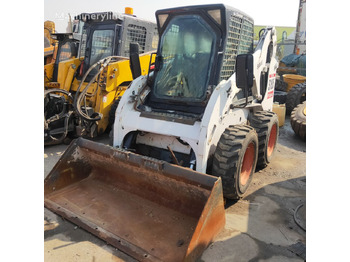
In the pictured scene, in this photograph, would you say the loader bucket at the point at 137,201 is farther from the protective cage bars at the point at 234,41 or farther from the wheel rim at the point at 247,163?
the protective cage bars at the point at 234,41

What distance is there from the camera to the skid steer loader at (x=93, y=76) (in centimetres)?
548

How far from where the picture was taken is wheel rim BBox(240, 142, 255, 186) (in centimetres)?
371

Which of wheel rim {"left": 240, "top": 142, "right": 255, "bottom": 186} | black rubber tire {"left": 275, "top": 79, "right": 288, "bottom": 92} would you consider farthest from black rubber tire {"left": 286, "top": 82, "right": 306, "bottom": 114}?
wheel rim {"left": 240, "top": 142, "right": 255, "bottom": 186}

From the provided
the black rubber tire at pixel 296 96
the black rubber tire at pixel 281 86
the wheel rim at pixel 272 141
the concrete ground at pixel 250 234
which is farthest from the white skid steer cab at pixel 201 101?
the black rubber tire at pixel 281 86

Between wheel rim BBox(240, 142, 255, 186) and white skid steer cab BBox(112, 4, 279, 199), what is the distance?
1 centimetres

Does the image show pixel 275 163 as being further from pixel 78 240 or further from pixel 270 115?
pixel 78 240

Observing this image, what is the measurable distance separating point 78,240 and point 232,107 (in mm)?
2360

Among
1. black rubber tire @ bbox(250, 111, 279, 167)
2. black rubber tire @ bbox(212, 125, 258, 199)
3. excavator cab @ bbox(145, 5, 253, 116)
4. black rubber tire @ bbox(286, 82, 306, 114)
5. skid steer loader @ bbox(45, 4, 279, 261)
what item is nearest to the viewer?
skid steer loader @ bbox(45, 4, 279, 261)

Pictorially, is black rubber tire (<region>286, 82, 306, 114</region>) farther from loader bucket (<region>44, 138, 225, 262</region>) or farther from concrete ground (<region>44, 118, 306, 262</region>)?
loader bucket (<region>44, 138, 225, 262</region>)

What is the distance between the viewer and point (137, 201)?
3344mm

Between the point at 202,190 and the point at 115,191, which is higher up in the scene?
the point at 202,190

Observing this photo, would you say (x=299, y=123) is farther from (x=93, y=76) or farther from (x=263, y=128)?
(x=93, y=76)

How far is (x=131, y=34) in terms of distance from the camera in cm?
645

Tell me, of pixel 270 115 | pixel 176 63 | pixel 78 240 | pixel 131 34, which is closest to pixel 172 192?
pixel 78 240
